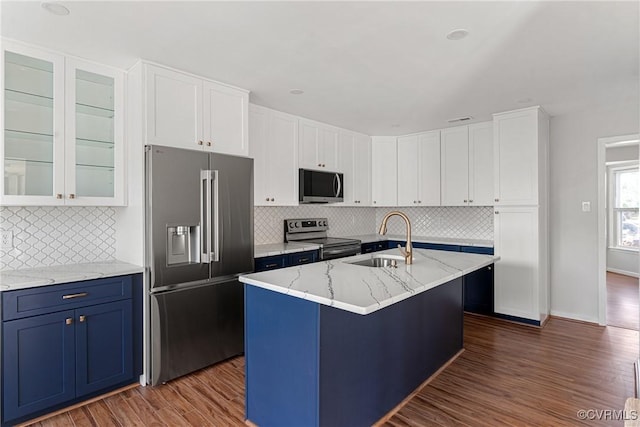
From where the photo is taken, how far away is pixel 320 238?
475cm

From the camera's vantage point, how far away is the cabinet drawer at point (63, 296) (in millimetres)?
2104

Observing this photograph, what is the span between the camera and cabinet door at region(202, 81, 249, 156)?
2.94m

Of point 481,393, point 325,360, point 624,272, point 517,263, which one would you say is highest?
point 517,263

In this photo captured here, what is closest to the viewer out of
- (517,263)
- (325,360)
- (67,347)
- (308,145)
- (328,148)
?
(325,360)

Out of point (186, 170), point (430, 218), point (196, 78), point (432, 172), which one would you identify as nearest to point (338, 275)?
point (186, 170)

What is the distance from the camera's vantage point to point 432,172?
16.2 feet

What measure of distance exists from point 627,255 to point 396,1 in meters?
7.48

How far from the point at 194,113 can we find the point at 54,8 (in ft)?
3.48

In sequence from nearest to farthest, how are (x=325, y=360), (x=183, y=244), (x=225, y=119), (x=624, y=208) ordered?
(x=325, y=360) < (x=183, y=244) < (x=225, y=119) < (x=624, y=208)

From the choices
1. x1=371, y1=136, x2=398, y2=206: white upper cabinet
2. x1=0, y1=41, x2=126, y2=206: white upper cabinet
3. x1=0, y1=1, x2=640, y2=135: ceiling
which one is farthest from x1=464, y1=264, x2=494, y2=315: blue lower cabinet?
x1=0, y1=41, x2=126, y2=206: white upper cabinet

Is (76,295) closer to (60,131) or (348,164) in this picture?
(60,131)

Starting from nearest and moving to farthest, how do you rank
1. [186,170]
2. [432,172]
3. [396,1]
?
1. [396,1]
2. [186,170]
3. [432,172]

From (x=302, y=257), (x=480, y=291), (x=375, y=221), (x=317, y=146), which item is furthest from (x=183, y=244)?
(x=375, y=221)

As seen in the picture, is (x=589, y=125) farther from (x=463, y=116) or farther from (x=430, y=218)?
(x=430, y=218)
